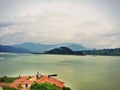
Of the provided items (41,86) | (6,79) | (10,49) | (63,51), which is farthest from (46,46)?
(41,86)

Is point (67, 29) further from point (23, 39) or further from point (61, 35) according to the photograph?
point (23, 39)

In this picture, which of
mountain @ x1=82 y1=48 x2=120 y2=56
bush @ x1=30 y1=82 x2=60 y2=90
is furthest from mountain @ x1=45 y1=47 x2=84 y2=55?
bush @ x1=30 y1=82 x2=60 y2=90

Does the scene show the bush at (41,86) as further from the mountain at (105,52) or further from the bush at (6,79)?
the mountain at (105,52)

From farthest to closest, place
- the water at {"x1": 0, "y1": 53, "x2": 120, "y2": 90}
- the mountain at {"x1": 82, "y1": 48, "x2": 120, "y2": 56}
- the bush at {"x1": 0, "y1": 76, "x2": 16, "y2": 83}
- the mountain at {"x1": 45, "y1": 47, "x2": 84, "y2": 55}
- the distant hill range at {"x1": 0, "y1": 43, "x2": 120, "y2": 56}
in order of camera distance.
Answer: the mountain at {"x1": 82, "y1": 48, "x2": 120, "y2": 56} → the mountain at {"x1": 45, "y1": 47, "x2": 84, "y2": 55} → the distant hill range at {"x1": 0, "y1": 43, "x2": 120, "y2": 56} → the water at {"x1": 0, "y1": 53, "x2": 120, "y2": 90} → the bush at {"x1": 0, "y1": 76, "x2": 16, "y2": 83}

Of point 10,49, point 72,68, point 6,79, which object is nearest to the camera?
point 6,79

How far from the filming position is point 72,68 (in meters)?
7.97

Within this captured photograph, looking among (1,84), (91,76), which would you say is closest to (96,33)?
(91,76)

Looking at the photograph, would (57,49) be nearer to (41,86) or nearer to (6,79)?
(6,79)

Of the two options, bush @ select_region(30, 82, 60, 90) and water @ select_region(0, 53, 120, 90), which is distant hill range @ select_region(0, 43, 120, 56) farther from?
bush @ select_region(30, 82, 60, 90)

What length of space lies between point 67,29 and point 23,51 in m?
1.45

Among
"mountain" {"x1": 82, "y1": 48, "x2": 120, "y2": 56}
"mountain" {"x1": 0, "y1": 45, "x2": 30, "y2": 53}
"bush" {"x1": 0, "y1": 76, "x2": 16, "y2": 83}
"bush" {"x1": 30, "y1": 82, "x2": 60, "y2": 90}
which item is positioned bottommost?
"bush" {"x1": 30, "y1": 82, "x2": 60, "y2": 90}

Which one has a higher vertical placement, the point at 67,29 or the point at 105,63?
the point at 67,29

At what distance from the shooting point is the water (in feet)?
23.4

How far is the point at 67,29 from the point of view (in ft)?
23.0
